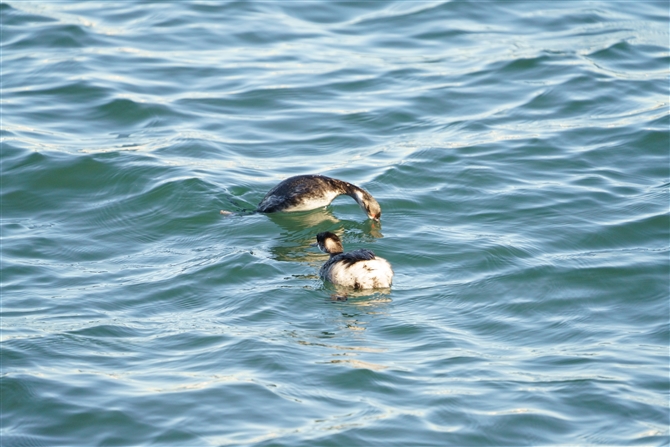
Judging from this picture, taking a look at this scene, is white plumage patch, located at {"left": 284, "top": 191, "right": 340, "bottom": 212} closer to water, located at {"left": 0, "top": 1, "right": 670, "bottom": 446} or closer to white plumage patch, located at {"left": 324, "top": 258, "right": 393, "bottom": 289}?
water, located at {"left": 0, "top": 1, "right": 670, "bottom": 446}

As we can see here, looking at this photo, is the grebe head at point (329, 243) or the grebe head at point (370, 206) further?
the grebe head at point (370, 206)

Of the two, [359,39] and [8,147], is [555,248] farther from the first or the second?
[359,39]

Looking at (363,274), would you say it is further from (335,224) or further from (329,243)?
(335,224)

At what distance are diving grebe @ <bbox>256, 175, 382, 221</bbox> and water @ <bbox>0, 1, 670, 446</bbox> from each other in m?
0.22

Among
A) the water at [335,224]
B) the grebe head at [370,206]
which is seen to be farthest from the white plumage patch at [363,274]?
the grebe head at [370,206]

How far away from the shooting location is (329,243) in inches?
390

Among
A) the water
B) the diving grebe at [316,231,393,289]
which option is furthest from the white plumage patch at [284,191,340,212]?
the diving grebe at [316,231,393,289]

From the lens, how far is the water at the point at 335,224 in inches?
293

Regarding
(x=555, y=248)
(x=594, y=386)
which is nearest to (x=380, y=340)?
(x=594, y=386)

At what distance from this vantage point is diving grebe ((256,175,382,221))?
429 inches

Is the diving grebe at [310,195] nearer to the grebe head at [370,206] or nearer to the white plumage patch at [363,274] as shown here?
the grebe head at [370,206]

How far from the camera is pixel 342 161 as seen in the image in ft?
42.5

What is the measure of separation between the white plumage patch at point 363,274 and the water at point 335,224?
5.5 inches

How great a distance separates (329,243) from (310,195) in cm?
123
